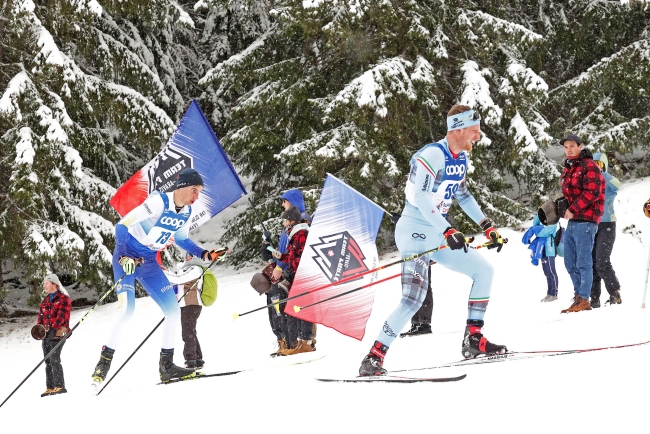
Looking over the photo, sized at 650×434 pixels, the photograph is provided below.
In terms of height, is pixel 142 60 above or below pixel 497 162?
above

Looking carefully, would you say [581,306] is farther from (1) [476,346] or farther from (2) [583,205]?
(1) [476,346]

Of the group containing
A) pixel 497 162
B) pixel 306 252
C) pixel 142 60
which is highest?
pixel 142 60

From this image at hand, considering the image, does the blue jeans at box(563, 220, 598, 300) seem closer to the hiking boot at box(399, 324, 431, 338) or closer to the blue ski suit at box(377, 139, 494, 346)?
the hiking boot at box(399, 324, 431, 338)

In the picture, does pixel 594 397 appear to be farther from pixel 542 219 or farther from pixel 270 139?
pixel 270 139

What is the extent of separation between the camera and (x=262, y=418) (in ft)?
14.3

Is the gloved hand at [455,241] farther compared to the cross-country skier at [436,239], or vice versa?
the cross-country skier at [436,239]

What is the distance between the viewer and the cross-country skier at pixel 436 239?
5156mm

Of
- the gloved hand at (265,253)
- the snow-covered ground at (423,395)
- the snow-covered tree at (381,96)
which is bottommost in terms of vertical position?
the snow-covered ground at (423,395)

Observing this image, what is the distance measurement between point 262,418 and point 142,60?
13.3 metres

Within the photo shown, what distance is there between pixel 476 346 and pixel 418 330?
2.45 m

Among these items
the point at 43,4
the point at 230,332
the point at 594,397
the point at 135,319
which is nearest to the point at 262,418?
the point at 594,397

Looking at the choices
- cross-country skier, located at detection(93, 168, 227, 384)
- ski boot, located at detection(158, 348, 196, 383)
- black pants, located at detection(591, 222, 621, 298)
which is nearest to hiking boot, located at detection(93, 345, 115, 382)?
cross-country skier, located at detection(93, 168, 227, 384)

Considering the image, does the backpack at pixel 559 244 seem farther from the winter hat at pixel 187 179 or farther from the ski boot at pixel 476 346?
the winter hat at pixel 187 179

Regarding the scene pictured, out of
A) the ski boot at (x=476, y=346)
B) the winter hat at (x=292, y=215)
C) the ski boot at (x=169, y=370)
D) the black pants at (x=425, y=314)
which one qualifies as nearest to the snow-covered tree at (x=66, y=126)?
the winter hat at (x=292, y=215)
